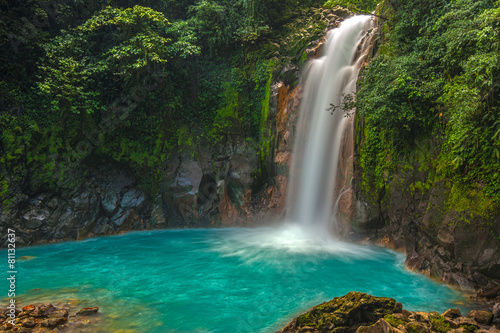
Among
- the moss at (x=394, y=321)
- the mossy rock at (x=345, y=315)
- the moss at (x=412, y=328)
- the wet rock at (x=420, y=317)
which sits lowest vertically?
the mossy rock at (x=345, y=315)

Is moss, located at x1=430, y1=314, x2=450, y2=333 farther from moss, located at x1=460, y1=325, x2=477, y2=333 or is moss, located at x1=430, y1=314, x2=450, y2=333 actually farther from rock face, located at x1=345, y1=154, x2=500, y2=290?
rock face, located at x1=345, y1=154, x2=500, y2=290

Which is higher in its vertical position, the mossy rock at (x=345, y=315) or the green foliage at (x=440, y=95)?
the green foliage at (x=440, y=95)

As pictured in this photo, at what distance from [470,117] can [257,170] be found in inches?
348

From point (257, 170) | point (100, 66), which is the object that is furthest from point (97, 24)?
point (257, 170)

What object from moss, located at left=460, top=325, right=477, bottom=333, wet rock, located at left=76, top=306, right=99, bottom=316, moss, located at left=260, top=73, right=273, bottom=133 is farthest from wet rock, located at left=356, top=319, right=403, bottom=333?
moss, located at left=260, top=73, right=273, bottom=133

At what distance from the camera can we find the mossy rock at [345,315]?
5.20 metres

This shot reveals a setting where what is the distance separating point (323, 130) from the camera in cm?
1255

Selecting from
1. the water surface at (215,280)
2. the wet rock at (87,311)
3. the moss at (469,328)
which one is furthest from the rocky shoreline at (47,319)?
the moss at (469,328)

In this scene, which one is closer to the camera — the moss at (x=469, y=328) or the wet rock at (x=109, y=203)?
the moss at (x=469, y=328)

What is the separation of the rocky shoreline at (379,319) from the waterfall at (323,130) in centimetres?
614

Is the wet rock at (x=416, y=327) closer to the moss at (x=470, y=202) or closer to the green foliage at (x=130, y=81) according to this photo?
the moss at (x=470, y=202)

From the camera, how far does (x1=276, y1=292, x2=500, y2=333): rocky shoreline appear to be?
466 cm

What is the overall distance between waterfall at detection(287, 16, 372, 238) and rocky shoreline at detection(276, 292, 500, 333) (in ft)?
20.2

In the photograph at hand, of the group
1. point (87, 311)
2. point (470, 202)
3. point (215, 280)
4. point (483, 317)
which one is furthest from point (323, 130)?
point (87, 311)
